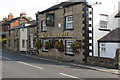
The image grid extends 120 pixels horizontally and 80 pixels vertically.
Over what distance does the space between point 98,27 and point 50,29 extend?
6.55 meters

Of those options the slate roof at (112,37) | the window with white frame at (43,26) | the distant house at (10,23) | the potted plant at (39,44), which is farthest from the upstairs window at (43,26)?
the distant house at (10,23)

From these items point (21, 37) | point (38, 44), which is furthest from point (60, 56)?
point (21, 37)

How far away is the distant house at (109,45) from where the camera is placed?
1438cm

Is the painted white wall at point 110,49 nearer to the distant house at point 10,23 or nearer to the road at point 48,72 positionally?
the road at point 48,72

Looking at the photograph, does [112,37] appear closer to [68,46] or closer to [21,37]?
[68,46]

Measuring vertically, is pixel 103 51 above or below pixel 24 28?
below

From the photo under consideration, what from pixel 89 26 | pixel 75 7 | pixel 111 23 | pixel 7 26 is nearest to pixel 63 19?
pixel 75 7

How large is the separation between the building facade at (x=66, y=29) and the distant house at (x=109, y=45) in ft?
5.02

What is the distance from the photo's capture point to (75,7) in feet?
54.3

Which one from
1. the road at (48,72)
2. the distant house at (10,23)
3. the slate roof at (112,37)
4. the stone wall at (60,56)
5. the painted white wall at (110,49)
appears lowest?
the road at (48,72)

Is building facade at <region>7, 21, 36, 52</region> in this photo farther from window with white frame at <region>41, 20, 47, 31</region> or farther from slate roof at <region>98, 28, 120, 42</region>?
slate roof at <region>98, 28, 120, 42</region>

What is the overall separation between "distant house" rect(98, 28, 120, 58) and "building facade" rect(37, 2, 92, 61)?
1529mm

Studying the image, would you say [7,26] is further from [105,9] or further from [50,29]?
[105,9]

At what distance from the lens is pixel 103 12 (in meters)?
16.6
